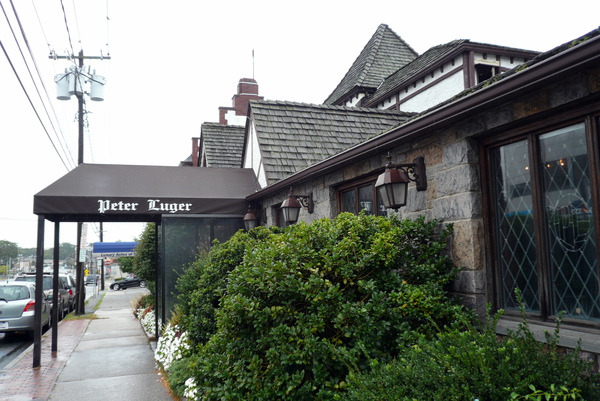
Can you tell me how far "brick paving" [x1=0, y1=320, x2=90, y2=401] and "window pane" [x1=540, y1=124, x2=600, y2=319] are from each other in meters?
6.55

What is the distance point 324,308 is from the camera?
414cm

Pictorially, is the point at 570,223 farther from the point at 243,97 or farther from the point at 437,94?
the point at 243,97

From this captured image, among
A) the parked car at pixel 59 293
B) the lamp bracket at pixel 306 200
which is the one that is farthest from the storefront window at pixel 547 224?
the parked car at pixel 59 293

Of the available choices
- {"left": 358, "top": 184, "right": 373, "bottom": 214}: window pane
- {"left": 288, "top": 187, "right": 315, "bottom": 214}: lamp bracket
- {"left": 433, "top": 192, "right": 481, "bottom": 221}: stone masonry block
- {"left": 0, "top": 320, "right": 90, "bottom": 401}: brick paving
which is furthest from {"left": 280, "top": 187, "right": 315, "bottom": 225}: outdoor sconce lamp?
{"left": 0, "top": 320, "right": 90, "bottom": 401}: brick paving

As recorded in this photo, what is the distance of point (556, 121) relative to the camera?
386 centimetres

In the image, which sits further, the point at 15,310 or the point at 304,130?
the point at 15,310

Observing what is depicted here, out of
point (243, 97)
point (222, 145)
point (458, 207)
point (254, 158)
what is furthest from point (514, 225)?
point (243, 97)

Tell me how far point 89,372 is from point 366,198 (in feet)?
18.0

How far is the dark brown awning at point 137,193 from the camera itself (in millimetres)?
9359

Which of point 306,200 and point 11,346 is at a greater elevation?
point 306,200

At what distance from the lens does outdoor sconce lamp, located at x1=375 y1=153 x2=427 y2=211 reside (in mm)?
5043

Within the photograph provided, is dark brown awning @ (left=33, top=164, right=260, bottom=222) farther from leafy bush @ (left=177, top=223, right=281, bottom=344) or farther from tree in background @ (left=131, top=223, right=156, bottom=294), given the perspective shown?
tree in background @ (left=131, top=223, right=156, bottom=294)

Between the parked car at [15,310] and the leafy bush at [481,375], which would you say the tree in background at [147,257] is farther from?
the leafy bush at [481,375]

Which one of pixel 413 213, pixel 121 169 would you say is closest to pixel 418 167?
pixel 413 213
